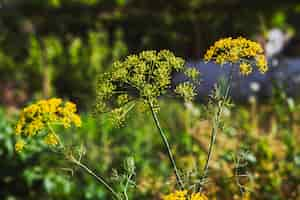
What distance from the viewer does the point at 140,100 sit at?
2105 millimetres

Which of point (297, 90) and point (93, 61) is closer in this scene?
point (297, 90)

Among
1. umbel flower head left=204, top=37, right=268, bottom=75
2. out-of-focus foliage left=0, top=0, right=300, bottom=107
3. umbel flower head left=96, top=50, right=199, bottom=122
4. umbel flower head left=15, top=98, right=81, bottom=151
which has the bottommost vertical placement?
umbel flower head left=15, top=98, right=81, bottom=151

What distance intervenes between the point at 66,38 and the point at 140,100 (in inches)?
334

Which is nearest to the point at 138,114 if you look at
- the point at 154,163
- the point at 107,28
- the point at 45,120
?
the point at 45,120

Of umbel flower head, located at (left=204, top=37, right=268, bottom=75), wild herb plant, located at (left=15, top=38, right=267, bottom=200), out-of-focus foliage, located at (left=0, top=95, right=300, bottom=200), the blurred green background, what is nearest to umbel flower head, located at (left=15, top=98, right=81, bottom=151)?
wild herb plant, located at (left=15, top=38, right=267, bottom=200)

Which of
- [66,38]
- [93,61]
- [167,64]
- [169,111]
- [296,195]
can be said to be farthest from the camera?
[66,38]

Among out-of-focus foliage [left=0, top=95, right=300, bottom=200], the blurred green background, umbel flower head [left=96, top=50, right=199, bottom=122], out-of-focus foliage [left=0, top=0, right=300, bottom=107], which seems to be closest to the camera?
umbel flower head [left=96, top=50, right=199, bottom=122]

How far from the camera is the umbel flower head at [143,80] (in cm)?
206

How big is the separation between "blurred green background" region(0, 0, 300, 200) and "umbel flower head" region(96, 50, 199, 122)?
148mm

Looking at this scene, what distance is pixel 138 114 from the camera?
7.34ft

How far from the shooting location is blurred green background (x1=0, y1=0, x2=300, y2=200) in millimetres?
4188

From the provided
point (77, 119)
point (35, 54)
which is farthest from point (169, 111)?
point (77, 119)

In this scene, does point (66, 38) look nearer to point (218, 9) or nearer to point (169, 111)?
point (218, 9)

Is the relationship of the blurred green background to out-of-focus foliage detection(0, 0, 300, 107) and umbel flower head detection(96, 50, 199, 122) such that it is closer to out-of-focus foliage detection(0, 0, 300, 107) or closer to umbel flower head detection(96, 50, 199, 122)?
out-of-focus foliage detection(0, 0, 300, 107)
